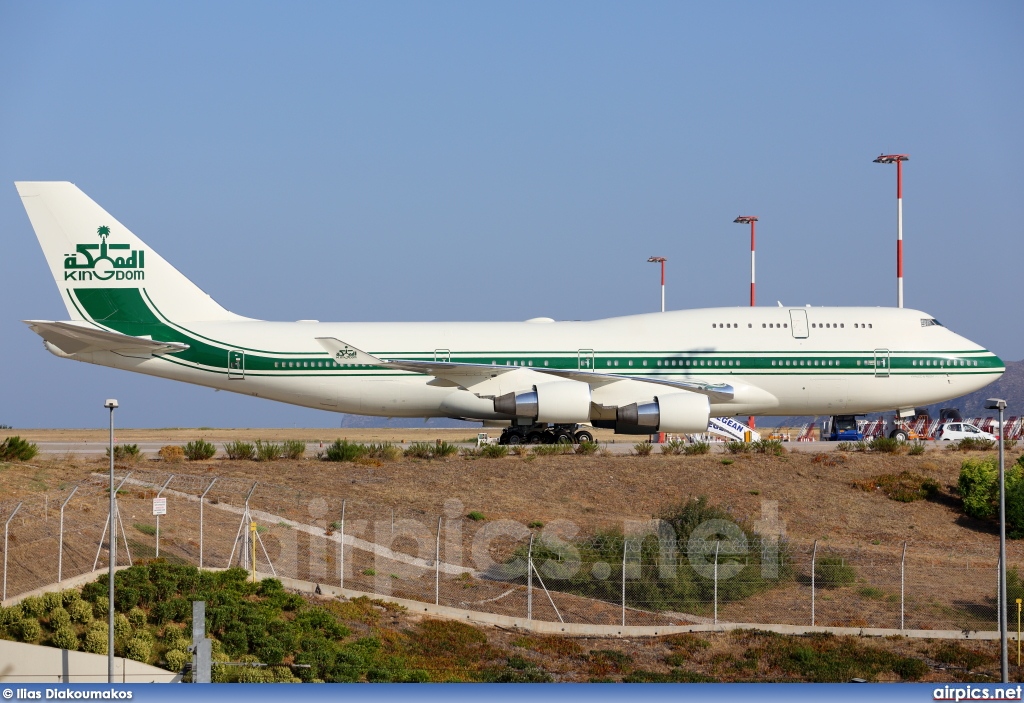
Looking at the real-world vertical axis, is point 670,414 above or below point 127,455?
above

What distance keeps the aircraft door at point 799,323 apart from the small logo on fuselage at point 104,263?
21.5 meters

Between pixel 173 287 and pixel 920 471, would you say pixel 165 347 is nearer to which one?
pixel 173 287

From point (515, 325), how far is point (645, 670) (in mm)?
18310

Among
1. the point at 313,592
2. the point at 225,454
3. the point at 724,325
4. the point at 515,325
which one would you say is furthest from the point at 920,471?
the point at 225,454

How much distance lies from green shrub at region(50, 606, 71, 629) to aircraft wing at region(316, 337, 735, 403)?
15.1 meters

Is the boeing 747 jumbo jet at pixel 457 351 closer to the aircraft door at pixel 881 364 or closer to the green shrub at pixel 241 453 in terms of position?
the aircraft door at pixel 881 364

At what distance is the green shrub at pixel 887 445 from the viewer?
3747 centimetres

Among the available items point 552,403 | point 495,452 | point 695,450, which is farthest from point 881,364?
point 495,452

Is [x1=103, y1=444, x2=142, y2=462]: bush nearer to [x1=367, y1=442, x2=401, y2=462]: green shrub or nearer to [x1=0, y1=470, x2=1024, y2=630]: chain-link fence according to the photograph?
[x1=367, y1=442, x2=401, y2=462]: green shrub

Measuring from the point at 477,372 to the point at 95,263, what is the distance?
42.8ft

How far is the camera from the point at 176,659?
1883 centimetres

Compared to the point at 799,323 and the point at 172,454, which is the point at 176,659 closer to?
the point at 172,454

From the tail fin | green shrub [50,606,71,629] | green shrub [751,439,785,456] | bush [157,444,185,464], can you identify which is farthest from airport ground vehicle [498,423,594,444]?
green shrub [50,606,71,629]

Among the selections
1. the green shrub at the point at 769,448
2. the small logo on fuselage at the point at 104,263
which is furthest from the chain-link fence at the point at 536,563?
the small logo on fuselage at the point at 104,263
